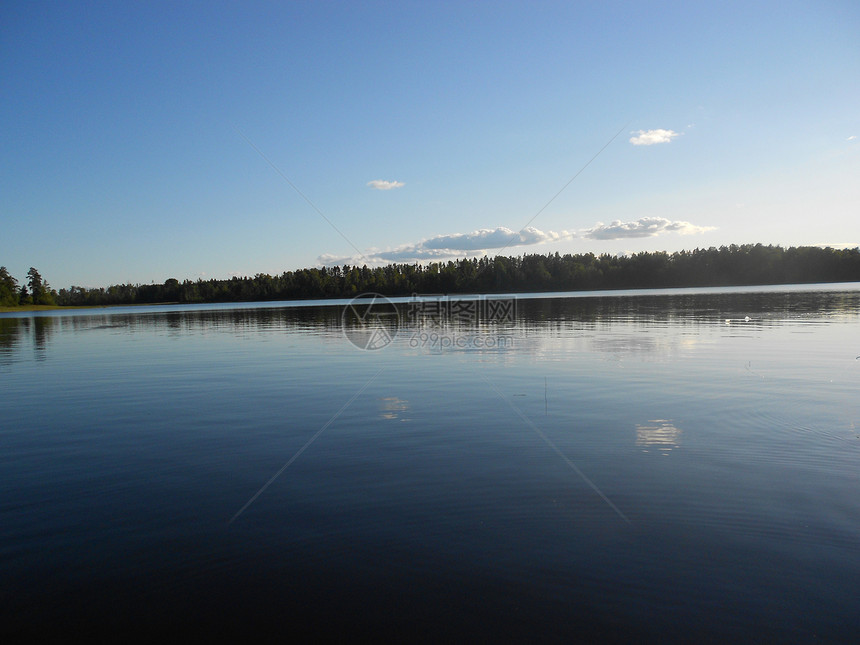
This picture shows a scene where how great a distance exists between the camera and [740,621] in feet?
16.9

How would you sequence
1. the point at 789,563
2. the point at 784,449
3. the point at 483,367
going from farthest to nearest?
1. the point at 483,367
2. the point at 784,449
3. the point at 789,563

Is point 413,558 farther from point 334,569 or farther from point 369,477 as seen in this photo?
point 369,477

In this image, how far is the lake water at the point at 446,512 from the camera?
17.7ft

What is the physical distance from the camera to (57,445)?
1197 centimetres

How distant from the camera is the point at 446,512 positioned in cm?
768

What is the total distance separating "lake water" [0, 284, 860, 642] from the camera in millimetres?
5383

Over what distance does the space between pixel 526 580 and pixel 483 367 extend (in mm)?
16124

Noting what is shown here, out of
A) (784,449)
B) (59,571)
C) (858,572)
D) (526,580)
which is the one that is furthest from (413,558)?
(784,449)

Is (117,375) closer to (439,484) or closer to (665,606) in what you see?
(439,484)

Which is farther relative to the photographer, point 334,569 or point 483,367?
point 483,367

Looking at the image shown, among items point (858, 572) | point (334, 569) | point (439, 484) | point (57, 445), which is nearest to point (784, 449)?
point (858, 572)

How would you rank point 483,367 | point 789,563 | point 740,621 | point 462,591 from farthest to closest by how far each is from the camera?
point 483,367, point 789,563, point 462,591, point 740,621

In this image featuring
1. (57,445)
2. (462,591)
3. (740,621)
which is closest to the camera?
(740,621)

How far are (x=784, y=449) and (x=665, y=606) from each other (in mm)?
6561
